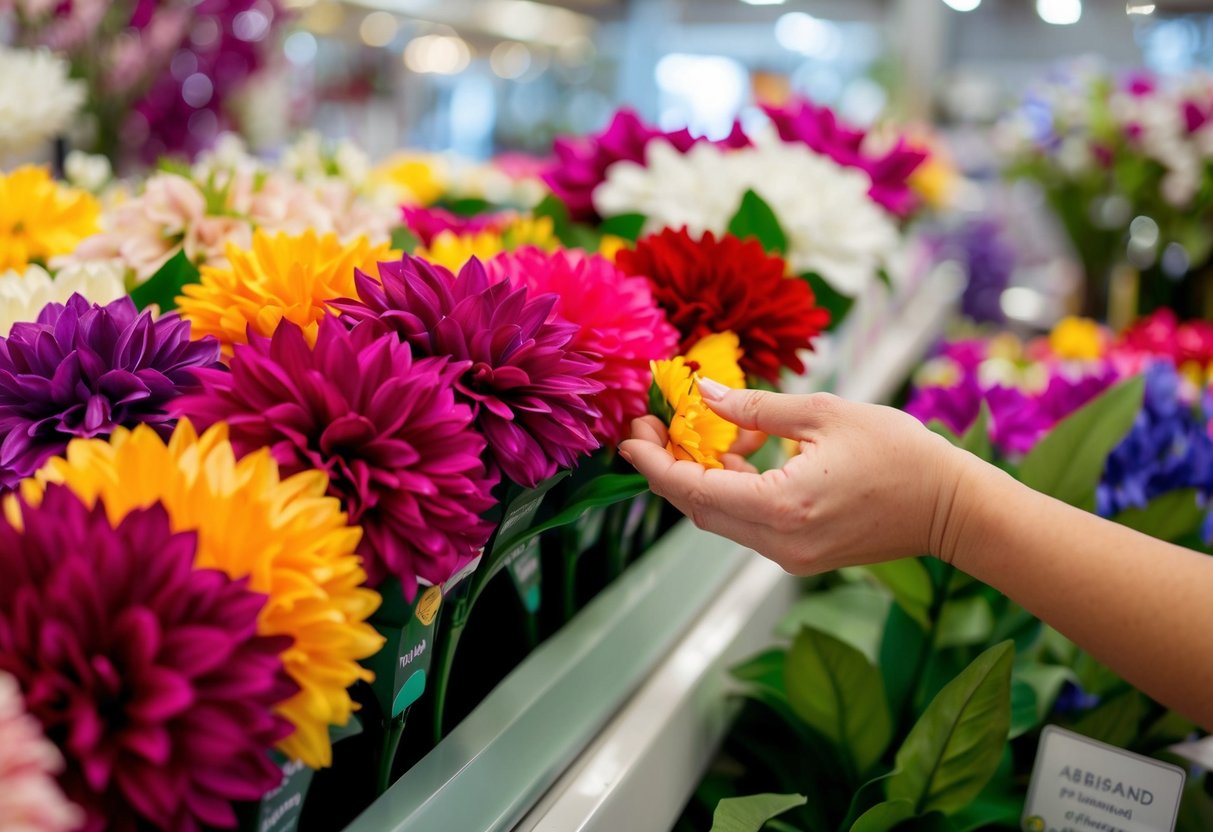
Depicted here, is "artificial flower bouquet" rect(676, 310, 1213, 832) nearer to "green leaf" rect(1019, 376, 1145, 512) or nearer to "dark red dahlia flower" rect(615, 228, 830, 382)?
"green leaf" rect(1019, 376, 1145, 512)

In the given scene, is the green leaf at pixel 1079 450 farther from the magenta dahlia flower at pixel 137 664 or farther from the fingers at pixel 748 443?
the magenta dahlia flower at pixel 137 664

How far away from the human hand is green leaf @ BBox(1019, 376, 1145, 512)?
35cm

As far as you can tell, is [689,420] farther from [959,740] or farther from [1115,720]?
[1115,720]

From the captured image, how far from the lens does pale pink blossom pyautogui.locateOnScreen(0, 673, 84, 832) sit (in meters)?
0.31

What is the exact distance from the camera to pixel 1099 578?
0.55m

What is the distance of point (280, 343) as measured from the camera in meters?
0.44

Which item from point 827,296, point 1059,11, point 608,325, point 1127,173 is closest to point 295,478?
point 608,325

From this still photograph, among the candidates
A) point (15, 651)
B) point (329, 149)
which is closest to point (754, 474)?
point (15, 651)

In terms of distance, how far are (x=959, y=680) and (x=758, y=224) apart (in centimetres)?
46

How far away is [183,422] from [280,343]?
54 millimetres

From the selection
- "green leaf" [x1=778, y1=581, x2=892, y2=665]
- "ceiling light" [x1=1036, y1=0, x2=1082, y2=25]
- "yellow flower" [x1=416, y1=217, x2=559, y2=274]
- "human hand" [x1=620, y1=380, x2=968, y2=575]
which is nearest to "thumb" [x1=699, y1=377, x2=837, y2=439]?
"human hand" [x1=620, y1=380, x2=968, y2=575]

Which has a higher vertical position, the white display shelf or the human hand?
the human hand

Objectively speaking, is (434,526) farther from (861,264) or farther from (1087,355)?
(1087,355)

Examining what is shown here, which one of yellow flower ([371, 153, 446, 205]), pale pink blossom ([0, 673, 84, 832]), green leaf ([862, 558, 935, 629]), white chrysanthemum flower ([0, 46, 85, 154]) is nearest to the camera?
pale pink blossom ([0, 673, 84, 832])
